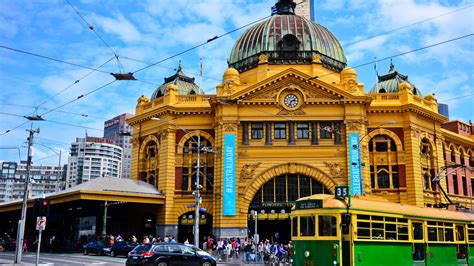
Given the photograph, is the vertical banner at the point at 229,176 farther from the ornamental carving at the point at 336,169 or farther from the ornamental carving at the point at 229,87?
the ornamental carving at the point at 336,169

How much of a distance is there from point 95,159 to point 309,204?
139m

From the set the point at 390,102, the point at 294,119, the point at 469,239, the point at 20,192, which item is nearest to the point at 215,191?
the point at 294,119

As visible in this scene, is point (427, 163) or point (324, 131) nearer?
point (324, 131)

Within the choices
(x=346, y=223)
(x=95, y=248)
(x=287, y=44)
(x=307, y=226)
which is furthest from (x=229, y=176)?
(x=346, y=223)

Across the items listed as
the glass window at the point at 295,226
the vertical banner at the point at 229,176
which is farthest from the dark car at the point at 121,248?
the glass window at the point at 295,226

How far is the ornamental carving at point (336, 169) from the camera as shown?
45.7 meters

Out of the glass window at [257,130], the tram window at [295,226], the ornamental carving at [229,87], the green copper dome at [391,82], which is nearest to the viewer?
the tram window at [295,226]

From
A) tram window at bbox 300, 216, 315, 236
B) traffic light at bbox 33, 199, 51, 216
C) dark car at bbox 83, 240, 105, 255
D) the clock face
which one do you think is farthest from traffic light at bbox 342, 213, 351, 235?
the clock face

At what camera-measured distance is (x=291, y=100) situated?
1877 inches

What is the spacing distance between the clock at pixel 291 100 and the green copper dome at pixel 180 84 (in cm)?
→ 1605

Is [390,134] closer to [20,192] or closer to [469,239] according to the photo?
[469,239]

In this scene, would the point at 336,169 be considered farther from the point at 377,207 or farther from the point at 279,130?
the point at 377,207

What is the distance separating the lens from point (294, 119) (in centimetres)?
4697

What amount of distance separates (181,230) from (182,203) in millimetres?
2776
